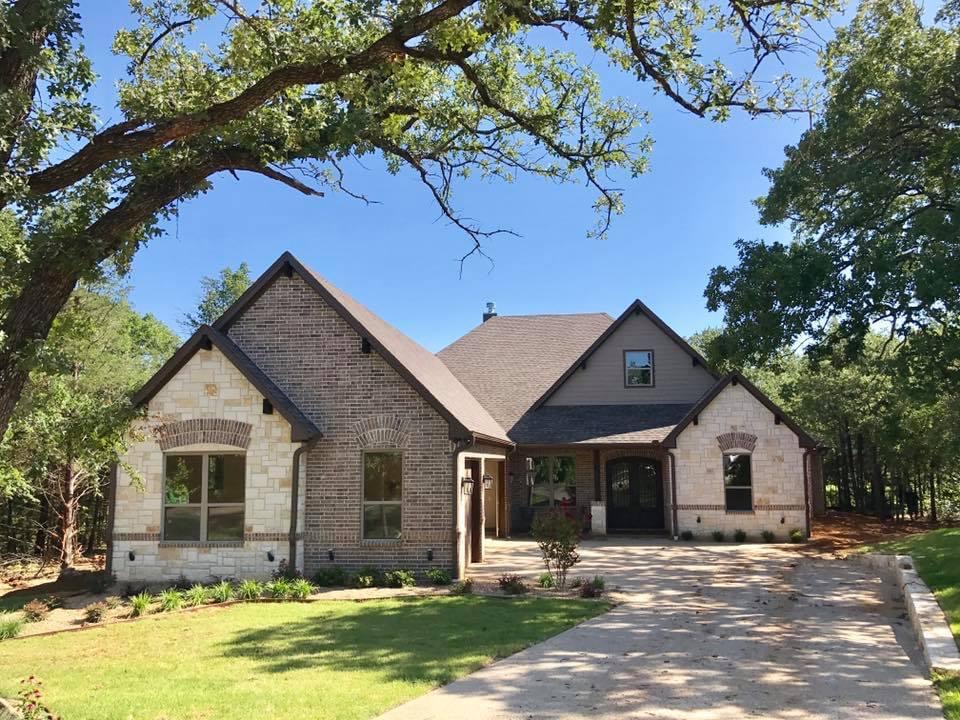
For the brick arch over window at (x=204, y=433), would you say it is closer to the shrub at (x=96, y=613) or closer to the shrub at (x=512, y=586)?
the shrub at (x=96, y=613)

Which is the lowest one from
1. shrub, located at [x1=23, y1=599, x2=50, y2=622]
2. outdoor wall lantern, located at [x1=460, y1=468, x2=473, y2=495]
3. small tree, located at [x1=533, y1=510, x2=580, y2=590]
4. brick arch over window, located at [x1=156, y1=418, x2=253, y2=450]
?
shrub, located at [x1=23, y1=599, x2=50, y2=622]

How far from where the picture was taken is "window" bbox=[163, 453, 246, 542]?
15.0m

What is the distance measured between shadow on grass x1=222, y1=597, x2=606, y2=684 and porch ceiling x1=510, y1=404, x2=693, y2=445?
11.1 metres

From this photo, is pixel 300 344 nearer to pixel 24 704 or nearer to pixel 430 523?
pixel 430 523

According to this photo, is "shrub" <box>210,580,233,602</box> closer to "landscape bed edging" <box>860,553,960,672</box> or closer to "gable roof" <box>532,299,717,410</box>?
"landscape bed edging" <box>860,553,960,672</box>

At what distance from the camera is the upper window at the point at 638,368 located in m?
25.4

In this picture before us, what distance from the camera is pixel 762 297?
16766 millimetres

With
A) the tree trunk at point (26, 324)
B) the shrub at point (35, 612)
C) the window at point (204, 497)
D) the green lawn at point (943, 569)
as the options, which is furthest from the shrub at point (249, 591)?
the green lawn at point (943, 569)

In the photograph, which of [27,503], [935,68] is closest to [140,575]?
[27,503]

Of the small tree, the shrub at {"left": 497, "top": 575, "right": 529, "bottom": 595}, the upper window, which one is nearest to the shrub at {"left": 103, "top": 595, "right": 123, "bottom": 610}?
the shrub at {"left": 497, "top": 575, "right": 529, "bottom": 595}

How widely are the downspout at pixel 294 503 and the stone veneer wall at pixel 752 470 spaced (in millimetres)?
11775

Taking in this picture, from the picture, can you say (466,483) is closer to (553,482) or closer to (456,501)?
(456,501)

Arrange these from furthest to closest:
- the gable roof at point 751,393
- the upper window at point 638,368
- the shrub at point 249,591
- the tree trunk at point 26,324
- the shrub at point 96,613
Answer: the upper window at point 638,368 → the gable roof at point 751,393 → the shrub at point 249,591 → the shrub at point 96,613 → the tree trunk at point 26,324

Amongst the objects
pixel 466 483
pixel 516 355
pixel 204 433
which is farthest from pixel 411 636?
pixel 516 355
